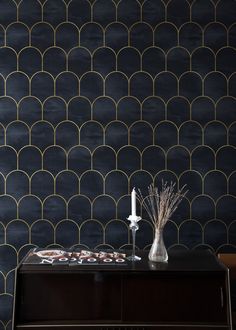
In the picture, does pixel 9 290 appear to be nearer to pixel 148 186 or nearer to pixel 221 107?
pixel 148 186

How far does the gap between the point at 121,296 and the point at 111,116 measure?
1.14m

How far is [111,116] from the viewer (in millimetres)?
3156

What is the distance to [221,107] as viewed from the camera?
3156 mm

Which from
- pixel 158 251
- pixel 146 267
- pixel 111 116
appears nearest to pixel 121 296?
pixel 146 267

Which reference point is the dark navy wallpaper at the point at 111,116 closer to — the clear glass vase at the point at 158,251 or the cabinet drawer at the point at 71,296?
the clear glass vase at the point at 158,251

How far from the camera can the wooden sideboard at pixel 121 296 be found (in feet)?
8.34

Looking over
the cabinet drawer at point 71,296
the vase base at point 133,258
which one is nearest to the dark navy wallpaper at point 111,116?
the vase base at point 133,258

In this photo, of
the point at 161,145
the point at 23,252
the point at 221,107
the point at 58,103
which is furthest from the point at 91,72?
the point at 23,252

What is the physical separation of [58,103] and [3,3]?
71 cm

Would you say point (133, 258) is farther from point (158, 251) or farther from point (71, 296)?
point (71, 296)

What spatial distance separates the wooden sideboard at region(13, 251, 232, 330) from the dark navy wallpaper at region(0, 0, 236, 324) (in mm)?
618

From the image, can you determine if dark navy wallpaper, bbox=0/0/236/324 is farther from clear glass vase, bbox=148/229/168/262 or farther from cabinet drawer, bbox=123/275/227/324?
cabinet drawer, bbox=123/275/227/324

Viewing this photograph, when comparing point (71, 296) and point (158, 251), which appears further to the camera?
point (158, 251)

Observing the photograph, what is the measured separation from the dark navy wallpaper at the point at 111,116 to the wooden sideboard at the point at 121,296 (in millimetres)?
618
